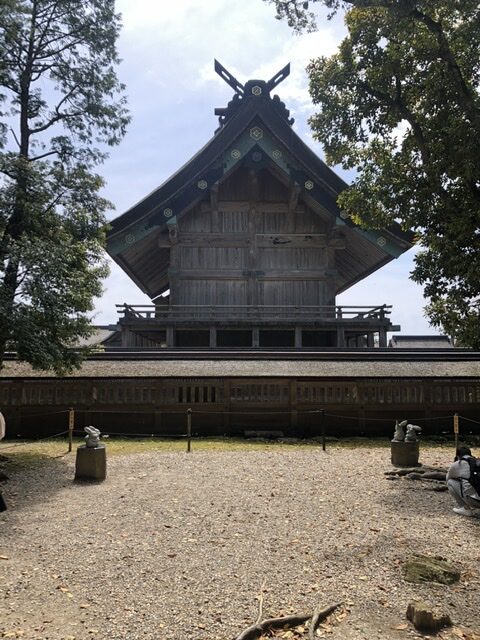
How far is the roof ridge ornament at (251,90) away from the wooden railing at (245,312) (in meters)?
7.01

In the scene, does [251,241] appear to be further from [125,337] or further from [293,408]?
[293,408]

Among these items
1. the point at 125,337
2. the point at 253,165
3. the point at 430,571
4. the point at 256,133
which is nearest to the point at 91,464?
the point at 430,571

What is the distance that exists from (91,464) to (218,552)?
3400mm

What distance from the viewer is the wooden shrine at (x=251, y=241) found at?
17922 mm

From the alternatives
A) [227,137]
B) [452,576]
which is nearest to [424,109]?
[452,576]

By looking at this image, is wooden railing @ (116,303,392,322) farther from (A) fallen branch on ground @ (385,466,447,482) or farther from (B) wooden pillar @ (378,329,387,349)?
(A) fallen branch on ground @ (385,466,447,482)

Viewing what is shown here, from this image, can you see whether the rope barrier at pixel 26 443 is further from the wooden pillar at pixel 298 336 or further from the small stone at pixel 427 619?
the wooden pillar at pixel 298 336

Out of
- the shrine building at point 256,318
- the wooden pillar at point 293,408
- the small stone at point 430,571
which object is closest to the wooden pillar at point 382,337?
the shrine building at point 256,318

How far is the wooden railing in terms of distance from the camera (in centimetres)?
1762

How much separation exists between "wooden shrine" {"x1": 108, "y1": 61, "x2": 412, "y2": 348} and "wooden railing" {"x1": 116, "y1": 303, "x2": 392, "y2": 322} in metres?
0.04

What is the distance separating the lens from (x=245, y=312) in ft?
59.7

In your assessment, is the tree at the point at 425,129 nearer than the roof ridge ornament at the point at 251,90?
Yes

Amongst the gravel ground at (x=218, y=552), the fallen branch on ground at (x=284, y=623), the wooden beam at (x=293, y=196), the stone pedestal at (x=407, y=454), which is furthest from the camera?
the wooden beam at (x=293, y=196)

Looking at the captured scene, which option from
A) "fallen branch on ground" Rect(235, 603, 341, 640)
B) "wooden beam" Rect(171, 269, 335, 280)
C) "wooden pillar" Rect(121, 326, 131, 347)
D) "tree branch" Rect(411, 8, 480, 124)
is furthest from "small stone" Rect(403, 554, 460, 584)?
"wooden beam" Rect(171, 269, 335, 280)
